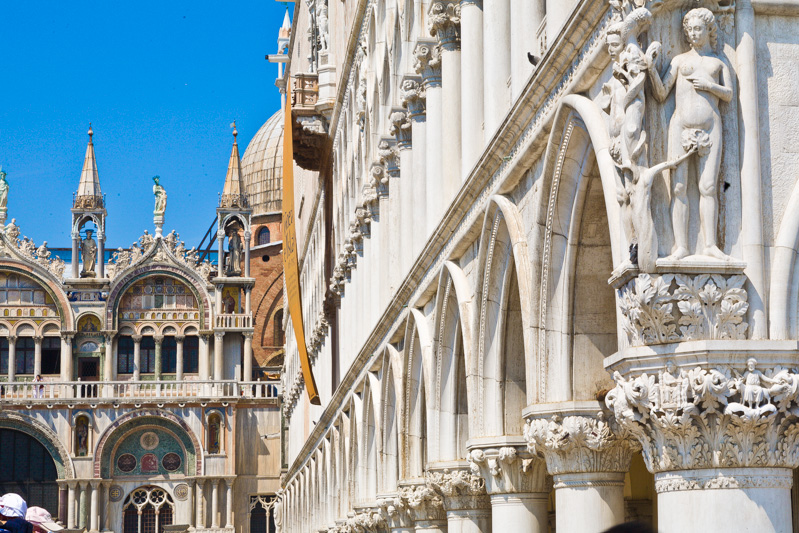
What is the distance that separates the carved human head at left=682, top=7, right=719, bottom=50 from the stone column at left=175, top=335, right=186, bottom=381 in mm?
51096

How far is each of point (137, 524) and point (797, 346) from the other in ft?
167

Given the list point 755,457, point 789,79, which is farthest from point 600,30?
point 755,457

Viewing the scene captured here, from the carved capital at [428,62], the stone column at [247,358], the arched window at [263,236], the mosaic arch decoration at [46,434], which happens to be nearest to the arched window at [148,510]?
the mosaic arch decoration at [46,434]

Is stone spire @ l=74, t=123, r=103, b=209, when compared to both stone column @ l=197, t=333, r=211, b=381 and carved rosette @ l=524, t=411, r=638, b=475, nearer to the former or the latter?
stone column @ l=197, t=333, r=211, b=381

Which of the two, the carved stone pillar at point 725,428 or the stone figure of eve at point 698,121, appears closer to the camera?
the carved stone pillar at point 725,428

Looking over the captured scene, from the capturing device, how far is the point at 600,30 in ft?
30.5

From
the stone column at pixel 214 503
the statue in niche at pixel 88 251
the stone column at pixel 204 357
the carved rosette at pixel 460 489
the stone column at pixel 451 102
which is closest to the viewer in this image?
the carved rosette at pixel 460 489

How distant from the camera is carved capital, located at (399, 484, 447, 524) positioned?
17422 mm

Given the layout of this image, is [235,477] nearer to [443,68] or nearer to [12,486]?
[12,486]

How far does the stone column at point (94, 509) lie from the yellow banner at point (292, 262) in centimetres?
2130

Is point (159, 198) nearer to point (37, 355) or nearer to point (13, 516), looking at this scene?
point (37, 355)

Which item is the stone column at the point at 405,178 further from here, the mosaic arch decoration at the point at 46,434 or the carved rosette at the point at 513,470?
the mosaic arch decoration at the point at 46,434

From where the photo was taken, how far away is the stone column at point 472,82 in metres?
15.2

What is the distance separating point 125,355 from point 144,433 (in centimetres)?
362
